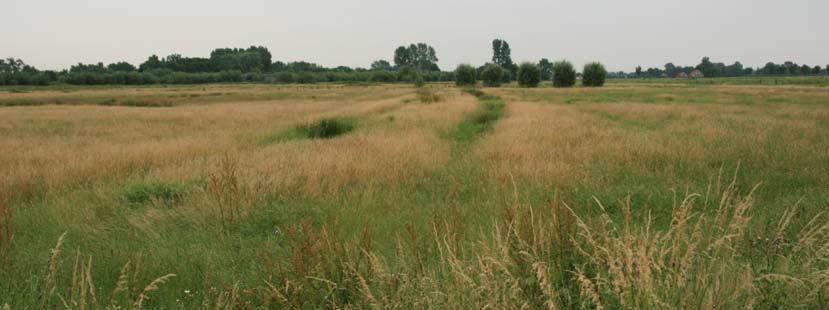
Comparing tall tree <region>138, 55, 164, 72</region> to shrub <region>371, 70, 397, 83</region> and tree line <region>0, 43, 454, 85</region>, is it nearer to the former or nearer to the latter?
tree line <region>0, 43, 454, 85</region>

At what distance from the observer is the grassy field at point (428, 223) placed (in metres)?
2.84

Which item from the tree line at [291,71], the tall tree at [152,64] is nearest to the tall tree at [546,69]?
the tree line at [291,71]

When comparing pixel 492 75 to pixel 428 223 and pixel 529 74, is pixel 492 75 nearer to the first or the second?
pixel 529 74

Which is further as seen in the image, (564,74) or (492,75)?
(492,75)

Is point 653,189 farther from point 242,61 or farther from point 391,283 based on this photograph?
point 242,61

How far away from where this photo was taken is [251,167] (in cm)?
794

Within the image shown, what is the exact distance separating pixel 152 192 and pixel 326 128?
9.58 m

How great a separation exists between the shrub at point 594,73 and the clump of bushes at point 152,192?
273 ft

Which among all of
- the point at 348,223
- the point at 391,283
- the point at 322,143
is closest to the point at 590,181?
the point at 348,223

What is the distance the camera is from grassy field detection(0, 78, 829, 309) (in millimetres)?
2844

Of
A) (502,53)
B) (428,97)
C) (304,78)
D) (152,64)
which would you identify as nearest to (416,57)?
(502,53)

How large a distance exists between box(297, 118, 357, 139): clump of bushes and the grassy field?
91.9 inches

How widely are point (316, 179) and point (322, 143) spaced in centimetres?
471

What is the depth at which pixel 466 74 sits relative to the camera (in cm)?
9175
